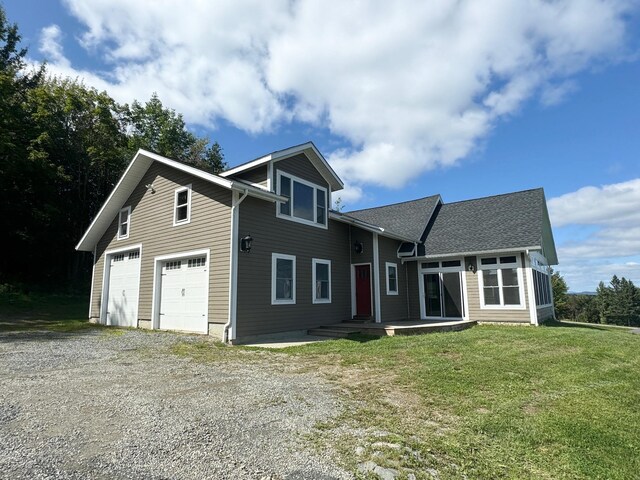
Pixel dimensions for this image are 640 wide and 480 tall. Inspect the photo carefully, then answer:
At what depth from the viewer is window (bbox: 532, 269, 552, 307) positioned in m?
14.4

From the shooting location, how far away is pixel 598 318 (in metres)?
78.4

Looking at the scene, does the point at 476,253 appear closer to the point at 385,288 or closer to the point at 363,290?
the point at 385,288

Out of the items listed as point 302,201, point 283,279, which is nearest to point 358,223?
point 302,201

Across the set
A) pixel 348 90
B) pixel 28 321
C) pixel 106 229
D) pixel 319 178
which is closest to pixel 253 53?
pixel 348 90

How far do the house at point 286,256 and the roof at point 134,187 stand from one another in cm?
4

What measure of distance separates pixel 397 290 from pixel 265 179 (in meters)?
7.32

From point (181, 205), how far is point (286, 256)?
3894mm

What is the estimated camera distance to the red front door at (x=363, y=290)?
13992mm

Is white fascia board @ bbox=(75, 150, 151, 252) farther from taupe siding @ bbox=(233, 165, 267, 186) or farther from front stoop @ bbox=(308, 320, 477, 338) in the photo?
front stoop @ bbox=(308, 320, 477, 338)

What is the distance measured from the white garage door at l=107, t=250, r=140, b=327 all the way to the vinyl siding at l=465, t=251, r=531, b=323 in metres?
12.6

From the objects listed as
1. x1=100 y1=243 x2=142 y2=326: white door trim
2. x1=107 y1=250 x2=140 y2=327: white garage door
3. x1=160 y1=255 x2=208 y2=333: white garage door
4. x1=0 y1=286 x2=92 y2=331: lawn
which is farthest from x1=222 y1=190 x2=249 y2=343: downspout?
x1=0 y1=286 x2=92 y2=331: lawn

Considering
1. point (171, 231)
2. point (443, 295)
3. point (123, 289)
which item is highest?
point (171, 231)

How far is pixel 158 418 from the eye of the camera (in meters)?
4.10

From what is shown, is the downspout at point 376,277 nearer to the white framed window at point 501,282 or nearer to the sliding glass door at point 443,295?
the sliding glass door at point 443,295
